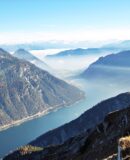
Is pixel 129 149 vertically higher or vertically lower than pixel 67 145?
higher

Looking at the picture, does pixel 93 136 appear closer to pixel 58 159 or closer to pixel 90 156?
pixel 58 159

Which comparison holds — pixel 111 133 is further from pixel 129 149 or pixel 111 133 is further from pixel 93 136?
pixel 129 149

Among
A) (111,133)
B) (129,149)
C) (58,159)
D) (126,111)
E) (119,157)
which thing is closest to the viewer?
(119,157)

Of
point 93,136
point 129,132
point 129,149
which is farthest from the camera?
point 93,136

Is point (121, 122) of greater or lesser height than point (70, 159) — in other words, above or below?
above

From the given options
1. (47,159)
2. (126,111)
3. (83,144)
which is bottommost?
(47,159)

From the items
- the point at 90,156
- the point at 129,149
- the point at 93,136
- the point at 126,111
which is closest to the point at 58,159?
the point at 93,136

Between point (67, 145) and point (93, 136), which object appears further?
point (67, 145)

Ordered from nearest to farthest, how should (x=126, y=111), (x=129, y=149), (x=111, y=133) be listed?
(x=129, y=149) → (x=111, y=133) → (x=126, y=111)

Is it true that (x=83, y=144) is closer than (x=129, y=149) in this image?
No
